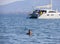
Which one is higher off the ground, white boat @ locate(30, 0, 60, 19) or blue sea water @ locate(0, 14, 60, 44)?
blue sea water @ locate(0, 14, 60, 44)

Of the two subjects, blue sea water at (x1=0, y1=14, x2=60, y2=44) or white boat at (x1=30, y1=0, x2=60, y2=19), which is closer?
blue sea water at (x1=0, y1=14, x2=60, y2=44)

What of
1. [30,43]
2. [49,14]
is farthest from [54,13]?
[30,43]

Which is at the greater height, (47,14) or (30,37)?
(30,37)

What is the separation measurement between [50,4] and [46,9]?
1.00 m

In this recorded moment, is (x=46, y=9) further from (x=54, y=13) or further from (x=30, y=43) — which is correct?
(x=30, y=43)

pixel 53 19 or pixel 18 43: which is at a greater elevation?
pixel 18 43

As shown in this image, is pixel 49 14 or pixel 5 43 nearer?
pixel 5 43

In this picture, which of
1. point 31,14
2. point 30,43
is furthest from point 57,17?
point 30,43

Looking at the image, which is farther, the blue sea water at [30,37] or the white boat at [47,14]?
the white boat at [47,14]

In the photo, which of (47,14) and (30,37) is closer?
(30,37)

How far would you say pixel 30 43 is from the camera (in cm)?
1054

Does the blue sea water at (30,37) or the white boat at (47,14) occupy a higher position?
the blue sea water at (30,37)

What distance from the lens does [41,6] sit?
32781 mm

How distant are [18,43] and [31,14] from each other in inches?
836
